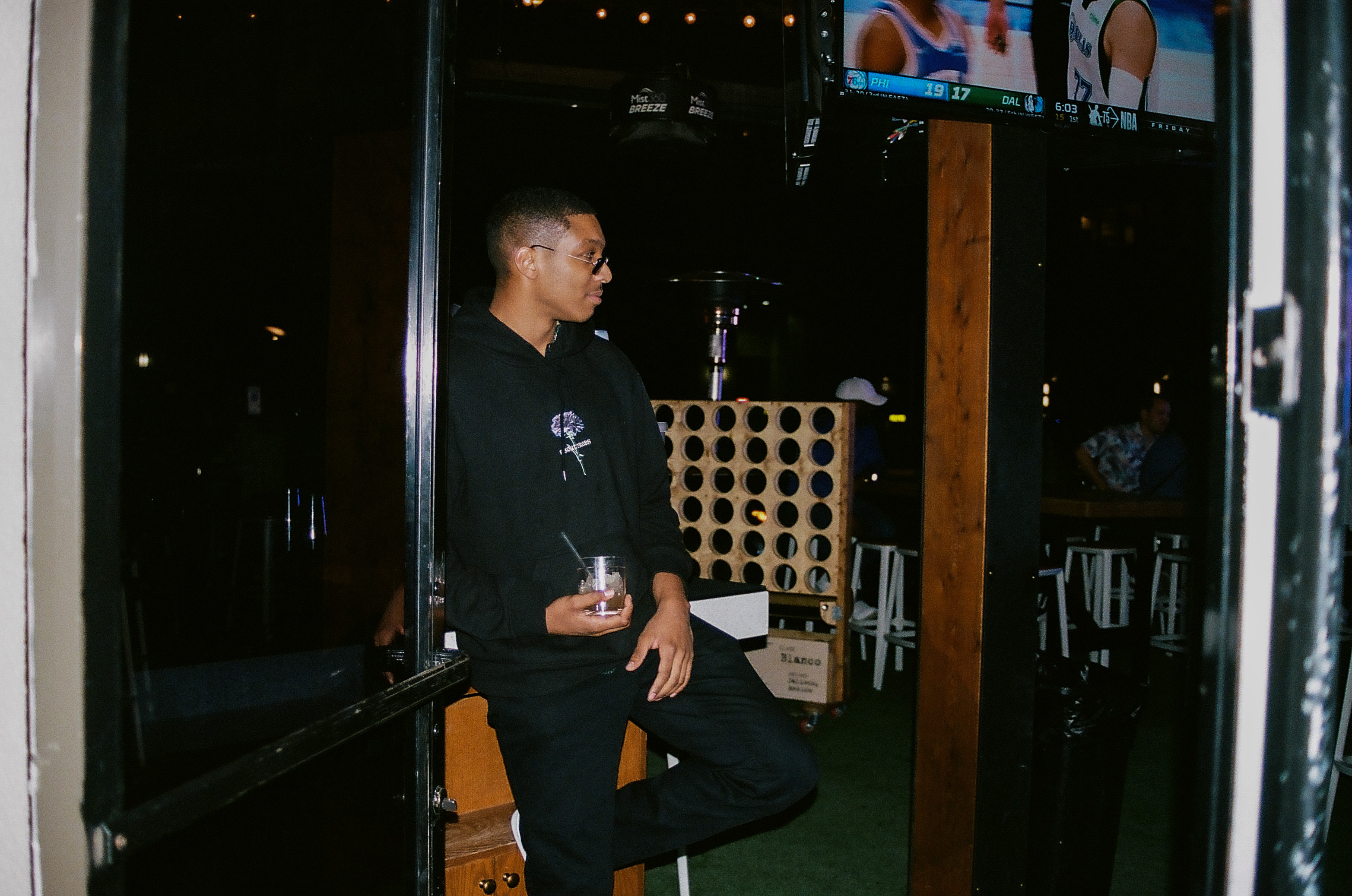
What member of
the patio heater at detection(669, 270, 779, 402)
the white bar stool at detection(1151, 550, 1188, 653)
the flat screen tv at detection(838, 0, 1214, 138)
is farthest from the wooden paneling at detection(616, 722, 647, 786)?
the white bar stool at detection(1151, 550, 1188, 653)

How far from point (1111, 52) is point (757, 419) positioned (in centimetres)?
211

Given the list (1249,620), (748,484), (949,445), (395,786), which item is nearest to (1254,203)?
(1249,620)

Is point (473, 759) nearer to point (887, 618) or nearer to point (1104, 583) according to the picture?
point (887, 618)

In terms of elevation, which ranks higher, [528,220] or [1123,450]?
[528,220]

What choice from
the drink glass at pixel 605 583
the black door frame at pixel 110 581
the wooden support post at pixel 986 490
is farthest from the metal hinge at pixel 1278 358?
the wooden support post at pixel 986 490

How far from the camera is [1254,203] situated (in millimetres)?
580

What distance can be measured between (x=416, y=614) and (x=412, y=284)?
515 mm

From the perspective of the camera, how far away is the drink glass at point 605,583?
1624 millimetres

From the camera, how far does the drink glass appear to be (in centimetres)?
162

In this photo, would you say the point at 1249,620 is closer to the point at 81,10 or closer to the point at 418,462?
the point at 81,10

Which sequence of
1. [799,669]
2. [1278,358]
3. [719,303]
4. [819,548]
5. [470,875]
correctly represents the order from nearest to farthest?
1. [1278,358]
2. [470,875]
3. [799,669]
4. [819,548]
5. [719,303]

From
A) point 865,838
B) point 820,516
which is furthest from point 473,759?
point 820,516

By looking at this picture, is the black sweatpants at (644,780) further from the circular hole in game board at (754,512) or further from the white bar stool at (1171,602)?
the white bar stool at (1171,602)

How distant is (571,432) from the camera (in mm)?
1887
